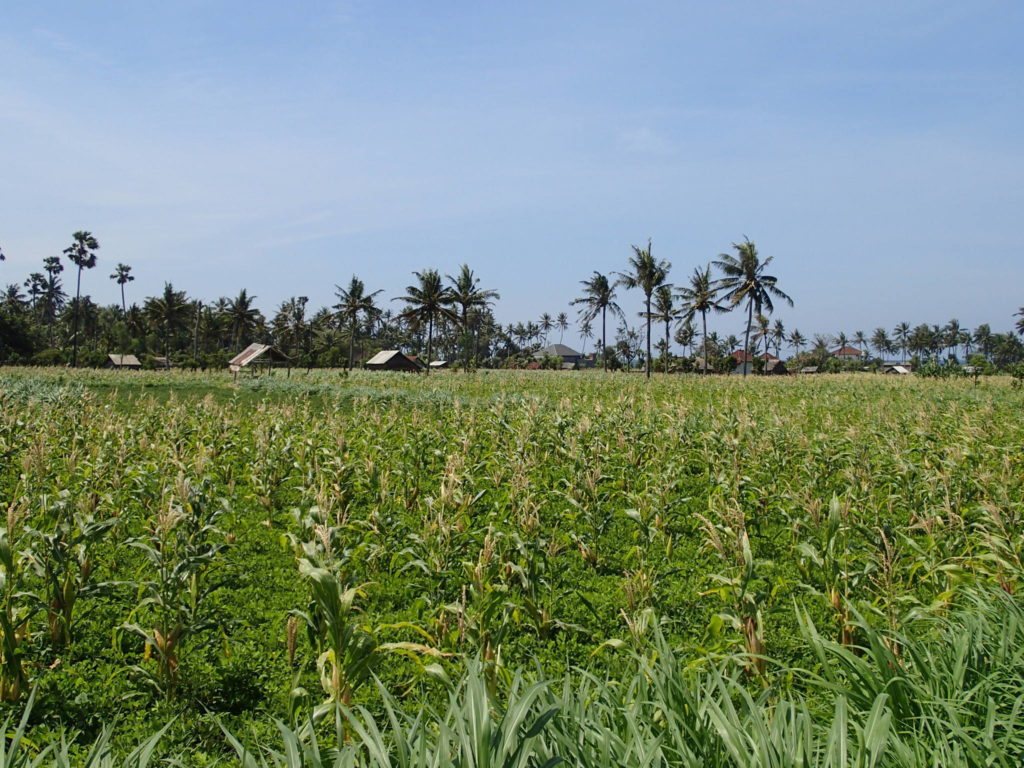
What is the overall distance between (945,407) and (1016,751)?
21.0 meters

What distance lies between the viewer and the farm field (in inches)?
110

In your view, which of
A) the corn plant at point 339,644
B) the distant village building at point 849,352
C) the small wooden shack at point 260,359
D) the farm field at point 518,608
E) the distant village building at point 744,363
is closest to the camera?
the farm field at point 518,608

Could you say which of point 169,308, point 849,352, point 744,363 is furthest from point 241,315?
point 849,352

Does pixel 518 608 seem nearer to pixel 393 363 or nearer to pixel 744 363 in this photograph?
pixel 744 363

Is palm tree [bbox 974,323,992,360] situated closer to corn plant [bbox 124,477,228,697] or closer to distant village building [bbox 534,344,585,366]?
distant village building [bbox 534,344,585,366]

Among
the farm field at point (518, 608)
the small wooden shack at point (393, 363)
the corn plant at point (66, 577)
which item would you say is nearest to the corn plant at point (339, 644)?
the farm field at point (518, 608)

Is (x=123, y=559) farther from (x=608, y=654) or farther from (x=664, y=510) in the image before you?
(x=664, y=510)

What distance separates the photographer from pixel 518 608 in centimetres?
520

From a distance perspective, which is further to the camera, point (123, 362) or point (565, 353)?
point (565, 353)

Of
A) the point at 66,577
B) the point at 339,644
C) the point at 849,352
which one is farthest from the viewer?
the point at 849,352

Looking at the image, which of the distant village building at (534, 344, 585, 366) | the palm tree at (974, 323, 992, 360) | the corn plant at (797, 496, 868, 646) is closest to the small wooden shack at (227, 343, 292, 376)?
the corn plant at (797, 496, 868, 646)

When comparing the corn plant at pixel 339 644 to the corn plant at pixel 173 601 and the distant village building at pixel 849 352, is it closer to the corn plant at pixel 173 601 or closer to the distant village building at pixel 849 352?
the corn plant at pixel 173 601

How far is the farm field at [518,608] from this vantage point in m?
2.79

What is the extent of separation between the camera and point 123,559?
6500 millimetres
